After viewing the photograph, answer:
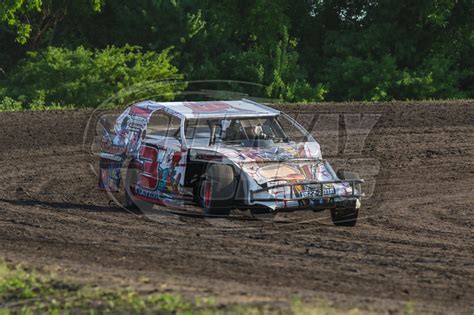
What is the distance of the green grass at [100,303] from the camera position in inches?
301

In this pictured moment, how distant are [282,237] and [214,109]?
301 centimetres

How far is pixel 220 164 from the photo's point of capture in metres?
12.5

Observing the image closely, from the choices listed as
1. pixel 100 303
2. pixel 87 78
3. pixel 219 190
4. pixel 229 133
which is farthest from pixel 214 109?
pixel 87 78

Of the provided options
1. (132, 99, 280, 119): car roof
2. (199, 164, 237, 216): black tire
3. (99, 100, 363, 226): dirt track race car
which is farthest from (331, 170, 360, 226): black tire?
(132, 99, 280, 119): car roof

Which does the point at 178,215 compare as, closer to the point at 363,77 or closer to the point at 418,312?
the point at 418,312

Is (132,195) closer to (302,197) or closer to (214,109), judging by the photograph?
(214,109)

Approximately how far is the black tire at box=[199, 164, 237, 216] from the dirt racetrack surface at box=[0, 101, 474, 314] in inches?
8.6

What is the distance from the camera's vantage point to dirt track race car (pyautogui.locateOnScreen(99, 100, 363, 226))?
12.3m

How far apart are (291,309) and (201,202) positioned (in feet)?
18.1

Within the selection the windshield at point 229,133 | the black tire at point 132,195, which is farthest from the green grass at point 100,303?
the black tire at point 132,195

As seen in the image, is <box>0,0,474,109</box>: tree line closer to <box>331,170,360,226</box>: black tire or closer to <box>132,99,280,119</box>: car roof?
<box>132,99,280,119</box>: car roof

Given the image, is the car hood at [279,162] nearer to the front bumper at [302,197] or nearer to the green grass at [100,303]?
the front bumper at [302,197]

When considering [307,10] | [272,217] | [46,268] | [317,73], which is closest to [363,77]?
[317,73]

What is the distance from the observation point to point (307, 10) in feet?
132
